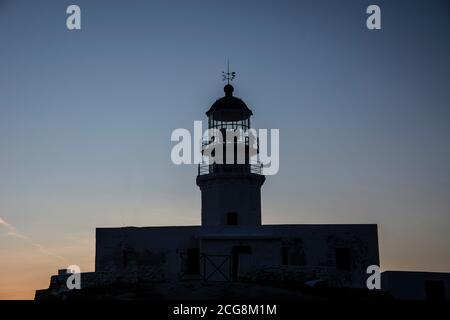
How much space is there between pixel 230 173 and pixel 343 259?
23.6 feet

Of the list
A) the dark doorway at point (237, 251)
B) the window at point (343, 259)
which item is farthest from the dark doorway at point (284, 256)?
the window at point (343, 259)

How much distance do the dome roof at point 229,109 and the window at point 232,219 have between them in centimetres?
541

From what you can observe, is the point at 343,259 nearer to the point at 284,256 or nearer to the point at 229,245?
the point at 284,256

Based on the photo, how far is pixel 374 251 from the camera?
35.9 meters

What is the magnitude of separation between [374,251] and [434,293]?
13.6 ft

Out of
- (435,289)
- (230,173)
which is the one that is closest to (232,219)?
(230,173)

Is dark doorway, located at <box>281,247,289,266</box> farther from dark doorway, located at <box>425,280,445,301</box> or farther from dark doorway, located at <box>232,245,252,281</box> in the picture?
dark doorway, located at <box>425,280,445,301</box>

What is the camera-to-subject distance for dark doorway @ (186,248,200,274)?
1384 inches

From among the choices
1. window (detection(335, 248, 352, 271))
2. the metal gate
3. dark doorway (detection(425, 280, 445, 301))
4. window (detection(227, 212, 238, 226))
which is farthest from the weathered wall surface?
dark doorway (detection(425, 280, 445, 301))

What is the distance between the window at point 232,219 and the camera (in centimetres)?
3722

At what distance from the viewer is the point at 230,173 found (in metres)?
37.3

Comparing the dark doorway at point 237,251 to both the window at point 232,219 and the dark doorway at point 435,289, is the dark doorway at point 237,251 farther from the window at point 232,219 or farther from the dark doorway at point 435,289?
the dark doorway at point 435,289
